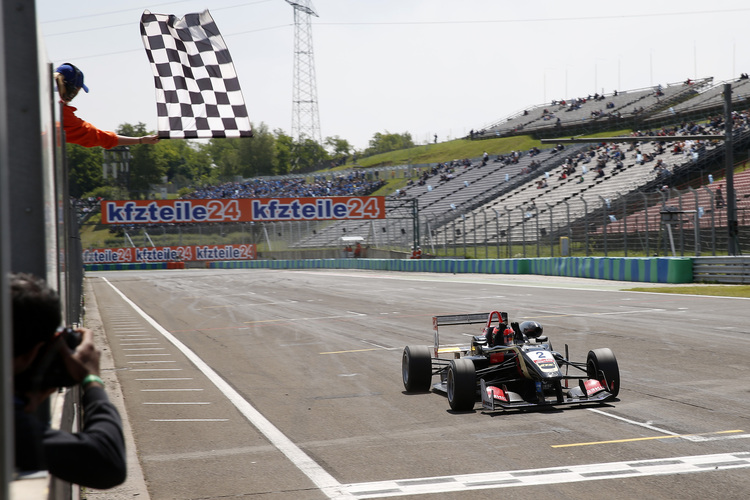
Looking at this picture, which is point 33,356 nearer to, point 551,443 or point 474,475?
point 474,475

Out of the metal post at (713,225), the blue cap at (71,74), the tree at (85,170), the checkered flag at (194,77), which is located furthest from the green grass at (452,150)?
the blue cap at (71,74)

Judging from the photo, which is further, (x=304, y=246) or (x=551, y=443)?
(x=304, y=246)

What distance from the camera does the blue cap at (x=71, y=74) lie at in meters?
4.17

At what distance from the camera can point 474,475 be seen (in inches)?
217

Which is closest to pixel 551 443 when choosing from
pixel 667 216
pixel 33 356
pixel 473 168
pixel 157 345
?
pixel 33 356

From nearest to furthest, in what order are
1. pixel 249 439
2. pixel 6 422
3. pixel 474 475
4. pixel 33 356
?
pixel 6 422 → pixel 33 356 → pixel 474 475 → pixel 249 439

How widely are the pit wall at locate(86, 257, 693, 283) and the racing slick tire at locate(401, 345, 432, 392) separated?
1896cm

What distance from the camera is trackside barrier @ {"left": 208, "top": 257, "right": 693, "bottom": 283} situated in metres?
26.0

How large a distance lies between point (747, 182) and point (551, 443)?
108 ft

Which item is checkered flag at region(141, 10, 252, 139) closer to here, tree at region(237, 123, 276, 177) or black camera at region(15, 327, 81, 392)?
black camera at region(15, 327, 81, 392)

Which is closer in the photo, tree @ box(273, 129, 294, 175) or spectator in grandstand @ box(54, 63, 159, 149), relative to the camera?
spectator in grandstand @ box(54, 63, 159, 149)

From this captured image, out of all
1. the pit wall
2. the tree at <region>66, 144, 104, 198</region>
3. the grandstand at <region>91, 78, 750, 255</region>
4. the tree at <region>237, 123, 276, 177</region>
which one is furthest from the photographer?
the tree at <region>237, 123, 276, 177</region>

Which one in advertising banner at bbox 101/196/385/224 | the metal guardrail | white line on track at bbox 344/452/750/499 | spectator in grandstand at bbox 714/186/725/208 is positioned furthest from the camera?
advertising banner at bbox 101/196/385/224

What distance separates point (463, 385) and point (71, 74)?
4744 millimetres
